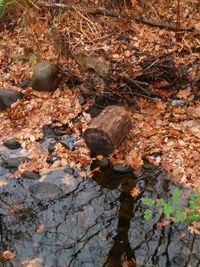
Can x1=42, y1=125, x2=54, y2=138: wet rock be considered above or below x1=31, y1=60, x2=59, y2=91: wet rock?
below

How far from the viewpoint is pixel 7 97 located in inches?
277

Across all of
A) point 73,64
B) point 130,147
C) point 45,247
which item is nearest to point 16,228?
point 45,247

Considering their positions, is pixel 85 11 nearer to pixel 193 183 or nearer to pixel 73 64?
pixel 73 64

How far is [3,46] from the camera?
28.2 feet

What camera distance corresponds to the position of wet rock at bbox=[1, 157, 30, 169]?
19.2 feet

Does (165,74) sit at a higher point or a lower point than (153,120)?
higher

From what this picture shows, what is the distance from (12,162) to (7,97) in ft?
5.40

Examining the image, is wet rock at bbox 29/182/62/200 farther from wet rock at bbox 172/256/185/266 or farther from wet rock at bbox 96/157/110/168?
wet rock at bbox 172/256/185/266

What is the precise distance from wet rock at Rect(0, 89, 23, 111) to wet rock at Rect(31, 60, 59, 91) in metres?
0.44

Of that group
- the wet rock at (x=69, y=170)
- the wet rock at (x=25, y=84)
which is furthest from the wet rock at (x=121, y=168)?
the wet rock at (x=25, y=84)

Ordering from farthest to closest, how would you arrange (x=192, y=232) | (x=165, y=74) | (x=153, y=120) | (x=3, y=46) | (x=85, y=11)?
(x=3, y=46) → (x=85, y=11) → (x=165, y=74) → (x=153, y=120) → (x=192, y=232)

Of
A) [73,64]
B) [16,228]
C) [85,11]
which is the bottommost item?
[16,228]

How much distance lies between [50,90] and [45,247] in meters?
3.46

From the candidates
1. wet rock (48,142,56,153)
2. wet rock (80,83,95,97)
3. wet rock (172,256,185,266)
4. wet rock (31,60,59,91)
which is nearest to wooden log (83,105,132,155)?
wet rock (48,142,56,153)
